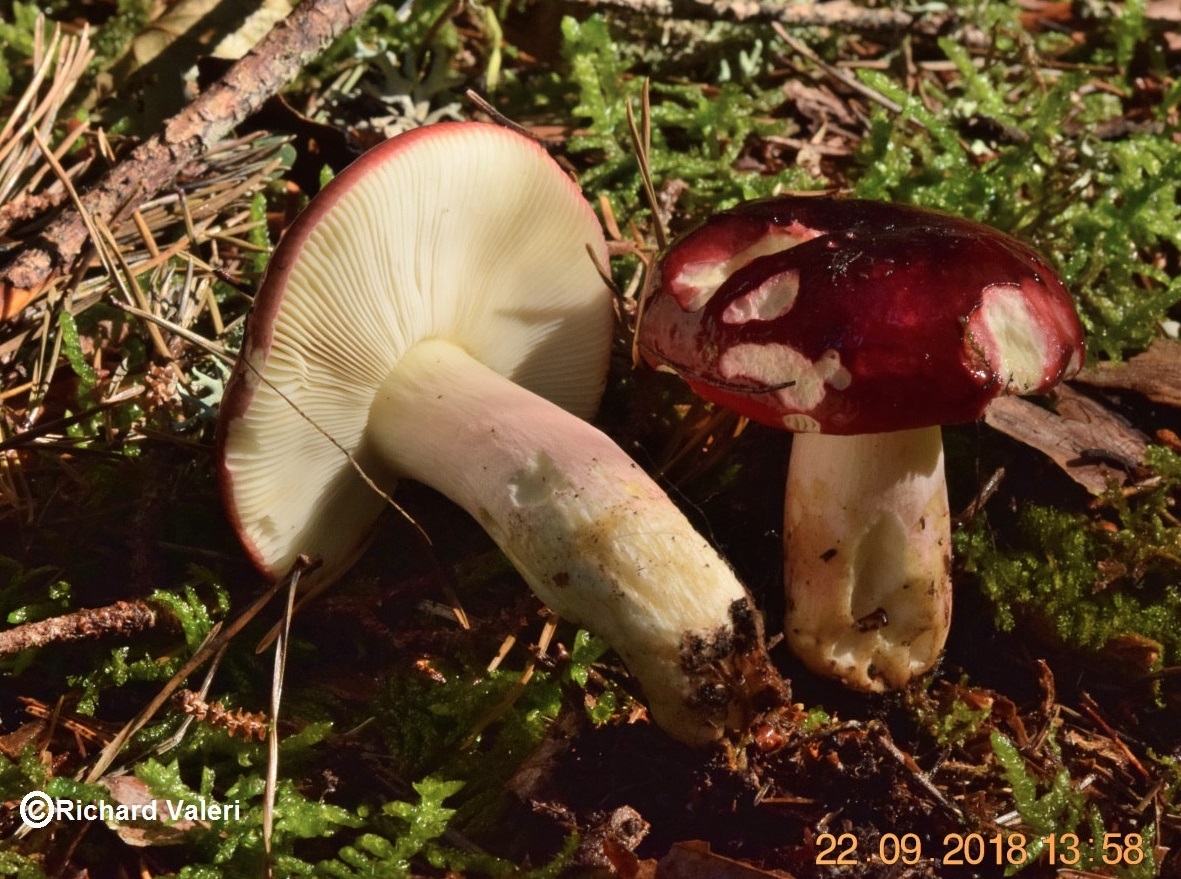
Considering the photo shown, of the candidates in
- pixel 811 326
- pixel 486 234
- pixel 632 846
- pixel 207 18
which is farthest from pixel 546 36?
pixel 632 846

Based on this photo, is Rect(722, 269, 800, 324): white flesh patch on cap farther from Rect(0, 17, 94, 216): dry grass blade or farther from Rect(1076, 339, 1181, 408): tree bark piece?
Rect(0, 17, 94, 216): dry grass blade

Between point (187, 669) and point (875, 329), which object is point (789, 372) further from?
point (187, 669)

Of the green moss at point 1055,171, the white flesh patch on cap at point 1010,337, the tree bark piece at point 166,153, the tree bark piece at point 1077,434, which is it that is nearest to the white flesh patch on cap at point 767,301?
the white flesh patch on cap at point 1010,337

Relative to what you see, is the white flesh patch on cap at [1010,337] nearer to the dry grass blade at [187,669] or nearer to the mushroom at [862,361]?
the mushroom at [862,361]

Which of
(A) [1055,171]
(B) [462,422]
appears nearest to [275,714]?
(B) [462,422]

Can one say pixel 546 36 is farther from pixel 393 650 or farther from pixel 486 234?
pixel 393 650

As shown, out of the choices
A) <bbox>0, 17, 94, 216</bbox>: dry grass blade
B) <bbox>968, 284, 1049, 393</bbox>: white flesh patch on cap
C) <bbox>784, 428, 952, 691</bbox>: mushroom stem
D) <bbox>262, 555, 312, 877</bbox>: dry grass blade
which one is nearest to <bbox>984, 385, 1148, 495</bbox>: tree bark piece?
<bbox>784, 428, 952, 691</bbox>: mushroom stem
